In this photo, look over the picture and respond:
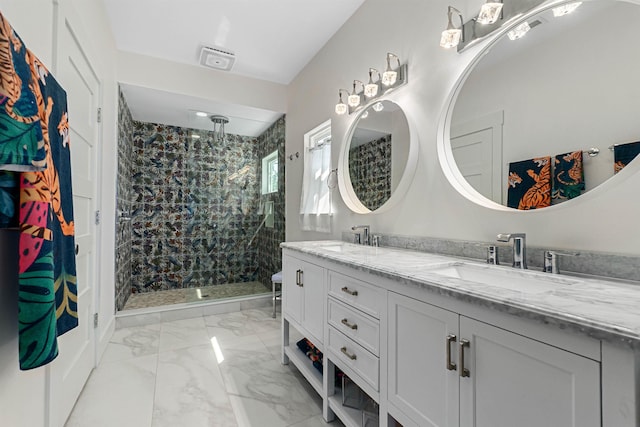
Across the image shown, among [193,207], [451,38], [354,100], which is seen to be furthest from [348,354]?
[193,207]

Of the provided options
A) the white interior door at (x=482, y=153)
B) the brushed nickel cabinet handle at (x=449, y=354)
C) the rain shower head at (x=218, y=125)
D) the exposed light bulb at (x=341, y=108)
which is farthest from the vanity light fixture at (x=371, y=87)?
the rain shower head at (x=218, y=125)

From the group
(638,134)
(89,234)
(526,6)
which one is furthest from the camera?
(89,234)

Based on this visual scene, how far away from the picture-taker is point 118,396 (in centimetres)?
171

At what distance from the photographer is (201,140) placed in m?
3.91

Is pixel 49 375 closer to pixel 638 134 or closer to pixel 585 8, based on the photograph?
pixel 638 134

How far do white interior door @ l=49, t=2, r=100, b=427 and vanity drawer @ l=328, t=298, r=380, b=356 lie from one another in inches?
49.6

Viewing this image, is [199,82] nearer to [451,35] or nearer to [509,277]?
[451,35]

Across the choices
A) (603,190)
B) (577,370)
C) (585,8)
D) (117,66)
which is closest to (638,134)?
(603,190)

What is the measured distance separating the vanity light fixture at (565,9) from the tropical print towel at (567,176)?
52 centimetres

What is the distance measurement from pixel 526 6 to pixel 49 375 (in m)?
2.48

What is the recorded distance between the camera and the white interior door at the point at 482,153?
127 centimetres

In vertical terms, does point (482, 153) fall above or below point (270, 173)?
below

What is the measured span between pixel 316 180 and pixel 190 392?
1.83 metres

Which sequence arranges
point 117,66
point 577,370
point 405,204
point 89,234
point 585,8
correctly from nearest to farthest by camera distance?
point 577,370, point 585,8, point 405,204, point 89,234, point 117,66
